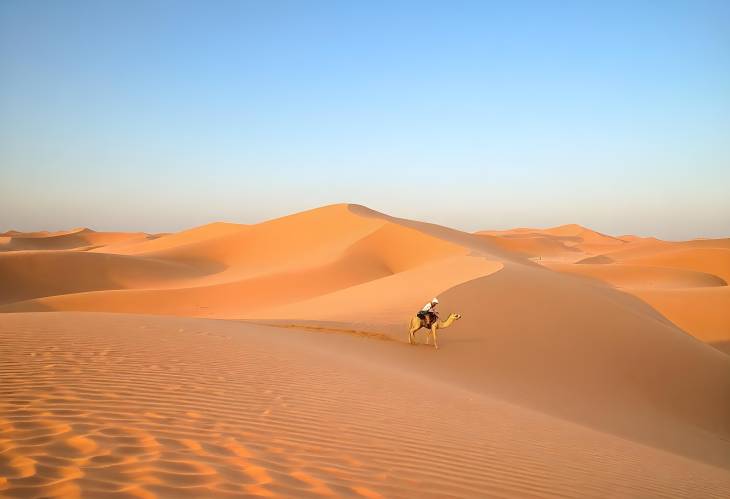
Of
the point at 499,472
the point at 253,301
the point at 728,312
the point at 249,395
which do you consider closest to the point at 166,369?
the point at 249,395

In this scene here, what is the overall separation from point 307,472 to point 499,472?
1708 mm

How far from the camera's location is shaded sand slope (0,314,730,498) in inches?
113

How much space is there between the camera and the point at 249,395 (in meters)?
4.98

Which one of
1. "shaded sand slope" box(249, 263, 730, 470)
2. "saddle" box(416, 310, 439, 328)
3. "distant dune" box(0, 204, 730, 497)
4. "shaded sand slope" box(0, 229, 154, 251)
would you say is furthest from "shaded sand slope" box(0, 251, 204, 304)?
"shaded sand slope" box(0, 229, 154, 251)

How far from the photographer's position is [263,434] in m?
3.76

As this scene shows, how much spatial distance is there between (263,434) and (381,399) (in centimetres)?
235

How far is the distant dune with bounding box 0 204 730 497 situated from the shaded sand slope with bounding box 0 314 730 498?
0.02m

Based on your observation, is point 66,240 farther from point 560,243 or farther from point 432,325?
point 560,243

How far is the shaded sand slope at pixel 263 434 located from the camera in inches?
113

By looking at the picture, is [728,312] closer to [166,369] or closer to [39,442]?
[166,369]

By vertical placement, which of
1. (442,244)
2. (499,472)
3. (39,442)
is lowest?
(499,472)

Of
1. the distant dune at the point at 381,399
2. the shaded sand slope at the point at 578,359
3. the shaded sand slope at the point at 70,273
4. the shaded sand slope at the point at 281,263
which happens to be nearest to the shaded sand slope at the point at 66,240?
the shaded sand slope at the point at 281,263

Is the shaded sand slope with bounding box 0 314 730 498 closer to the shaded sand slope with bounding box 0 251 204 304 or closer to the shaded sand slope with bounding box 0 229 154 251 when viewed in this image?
the shaded sand slope with bounding box 0 251 204 304

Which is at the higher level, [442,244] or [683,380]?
[442,244]
